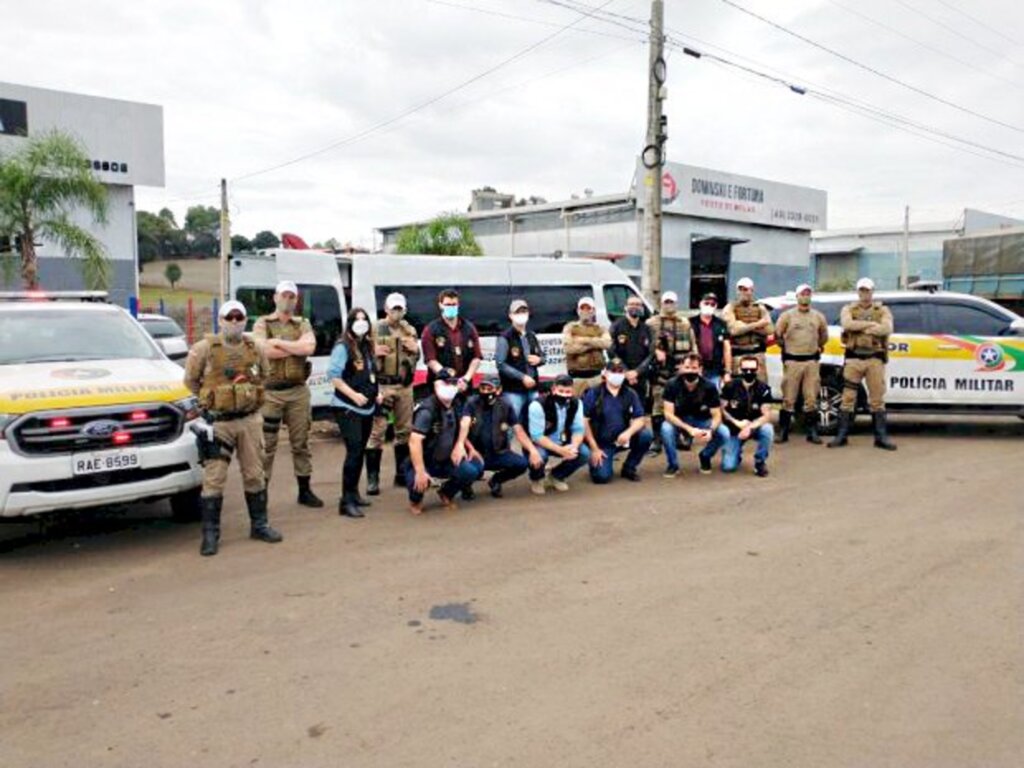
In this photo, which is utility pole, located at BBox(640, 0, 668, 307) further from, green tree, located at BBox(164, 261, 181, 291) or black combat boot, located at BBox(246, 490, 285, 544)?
green tree, located at BBox(164, 261, 181, 291)

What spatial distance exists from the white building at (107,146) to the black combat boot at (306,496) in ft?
52.3

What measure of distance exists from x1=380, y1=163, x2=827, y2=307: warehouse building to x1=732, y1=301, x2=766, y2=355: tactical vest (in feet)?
55.6

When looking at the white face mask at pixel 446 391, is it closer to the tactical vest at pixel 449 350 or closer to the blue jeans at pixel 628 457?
the tactical vest at pixel 449 350

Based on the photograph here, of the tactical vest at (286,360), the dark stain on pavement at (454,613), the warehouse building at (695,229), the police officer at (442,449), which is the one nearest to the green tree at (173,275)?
the warehouse building at (695,229)

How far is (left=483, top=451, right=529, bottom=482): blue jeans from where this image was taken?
7.09 m

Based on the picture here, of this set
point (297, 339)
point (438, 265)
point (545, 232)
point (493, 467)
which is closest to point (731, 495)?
point (493, 467)

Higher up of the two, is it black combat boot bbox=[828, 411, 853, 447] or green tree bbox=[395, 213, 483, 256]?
green tree bbox=[395, 213, 483, 256]

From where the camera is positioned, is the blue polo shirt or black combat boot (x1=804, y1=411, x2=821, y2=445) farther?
black combat boot (x1=804, y1=411, x2=821, y2=445)

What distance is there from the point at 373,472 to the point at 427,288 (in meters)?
3.36

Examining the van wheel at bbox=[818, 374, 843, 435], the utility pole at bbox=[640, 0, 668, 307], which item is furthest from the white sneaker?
the utility pole at bbox=[640, 0, 668, 307]

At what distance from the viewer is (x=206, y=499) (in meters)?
5.64

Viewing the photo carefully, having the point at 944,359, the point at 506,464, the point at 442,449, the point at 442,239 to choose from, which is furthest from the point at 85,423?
the point at 442,239

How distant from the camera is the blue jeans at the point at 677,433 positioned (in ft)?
26.3

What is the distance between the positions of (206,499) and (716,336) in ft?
18.6
